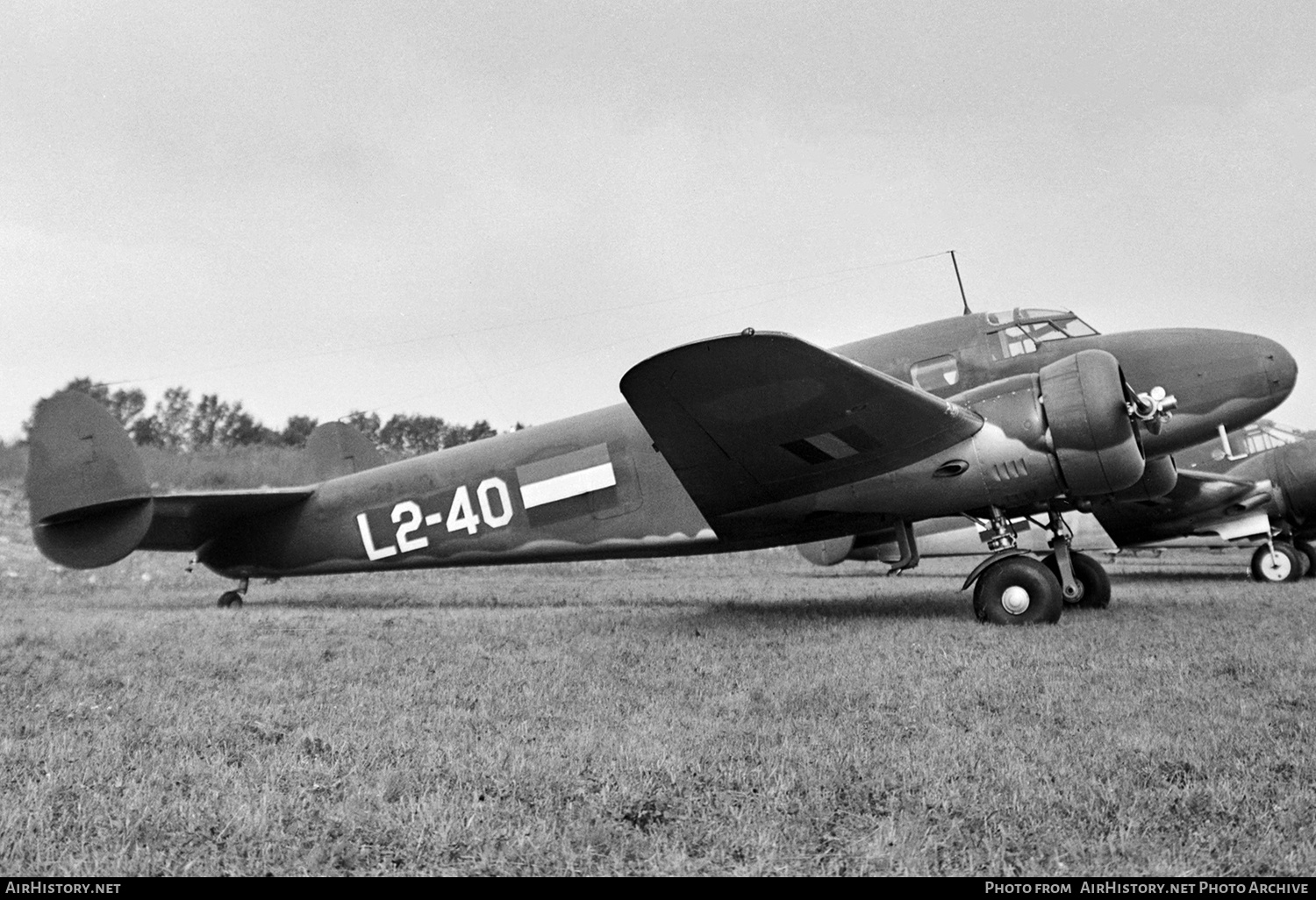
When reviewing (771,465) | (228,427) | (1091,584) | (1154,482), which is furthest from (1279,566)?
(228,427)

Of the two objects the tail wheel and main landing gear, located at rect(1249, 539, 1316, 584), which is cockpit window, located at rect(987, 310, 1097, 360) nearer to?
main landing gear, located at rect(1249, 539, 1316, 584)

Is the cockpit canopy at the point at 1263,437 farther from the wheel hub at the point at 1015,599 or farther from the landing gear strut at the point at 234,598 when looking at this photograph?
the landing gear strut at the point at 234,598

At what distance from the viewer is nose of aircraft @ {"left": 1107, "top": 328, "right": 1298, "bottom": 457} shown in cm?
797

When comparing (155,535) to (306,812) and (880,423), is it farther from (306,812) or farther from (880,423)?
(306,812)

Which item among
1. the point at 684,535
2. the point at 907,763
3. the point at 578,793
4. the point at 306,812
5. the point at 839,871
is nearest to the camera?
the point at 839,871

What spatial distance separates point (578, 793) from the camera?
2854mm

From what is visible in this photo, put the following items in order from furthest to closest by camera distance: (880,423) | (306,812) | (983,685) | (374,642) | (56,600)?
(56,600)
(880,423)
(374,642)
(983,685)
(306,812)

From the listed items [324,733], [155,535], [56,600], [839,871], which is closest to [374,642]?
[324,733]

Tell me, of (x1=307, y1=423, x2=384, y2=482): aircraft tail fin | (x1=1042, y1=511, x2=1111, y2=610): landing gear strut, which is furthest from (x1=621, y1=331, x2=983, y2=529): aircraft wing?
(x1=307, y1=423, x2=384, y2=482): aircraft tail fin

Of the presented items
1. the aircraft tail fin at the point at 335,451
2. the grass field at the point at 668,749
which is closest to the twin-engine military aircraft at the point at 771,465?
the grass field at the point at 668,749

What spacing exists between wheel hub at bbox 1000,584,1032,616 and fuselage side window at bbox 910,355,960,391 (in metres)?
2.20

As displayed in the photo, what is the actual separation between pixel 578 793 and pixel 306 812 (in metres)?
0.82

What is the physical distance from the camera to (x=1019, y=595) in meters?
7.42

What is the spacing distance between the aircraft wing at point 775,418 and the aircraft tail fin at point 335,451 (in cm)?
714
